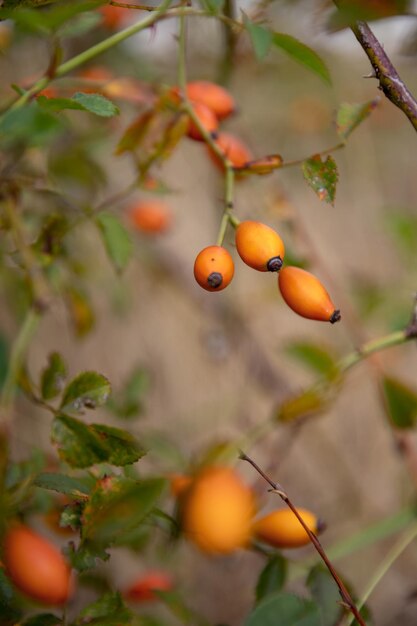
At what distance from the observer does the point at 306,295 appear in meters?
0.53

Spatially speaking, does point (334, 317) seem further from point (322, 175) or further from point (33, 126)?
point (33, 126)

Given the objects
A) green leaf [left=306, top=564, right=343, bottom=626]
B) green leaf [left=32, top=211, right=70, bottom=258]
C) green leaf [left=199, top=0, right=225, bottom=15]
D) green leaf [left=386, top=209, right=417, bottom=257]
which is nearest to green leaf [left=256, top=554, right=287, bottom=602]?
green leaf [left=306, top=564, right=343, bottom=626]

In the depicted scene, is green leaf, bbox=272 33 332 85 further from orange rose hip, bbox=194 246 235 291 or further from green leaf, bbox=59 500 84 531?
green leaf, bbox=59 500 84 531

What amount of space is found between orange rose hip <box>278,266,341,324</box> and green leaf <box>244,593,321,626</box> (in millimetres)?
231

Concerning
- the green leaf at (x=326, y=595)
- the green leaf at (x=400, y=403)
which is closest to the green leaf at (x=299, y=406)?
the green leaf at (x=400, y=403)

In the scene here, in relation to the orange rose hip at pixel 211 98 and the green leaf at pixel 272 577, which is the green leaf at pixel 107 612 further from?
the orange rose hip at pixel 211 98

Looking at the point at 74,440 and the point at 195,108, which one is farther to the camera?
the point at 195,108

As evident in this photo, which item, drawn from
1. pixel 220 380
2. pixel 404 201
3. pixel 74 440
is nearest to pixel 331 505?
pixel 220 380

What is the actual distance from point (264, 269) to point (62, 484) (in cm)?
23

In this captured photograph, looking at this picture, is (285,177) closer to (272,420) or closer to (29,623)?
(272,420)

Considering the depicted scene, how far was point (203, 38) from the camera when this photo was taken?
1.36m

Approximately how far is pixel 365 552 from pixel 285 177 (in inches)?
38.2

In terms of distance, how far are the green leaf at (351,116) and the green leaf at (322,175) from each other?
0.14 feet

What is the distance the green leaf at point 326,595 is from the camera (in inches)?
25.1
